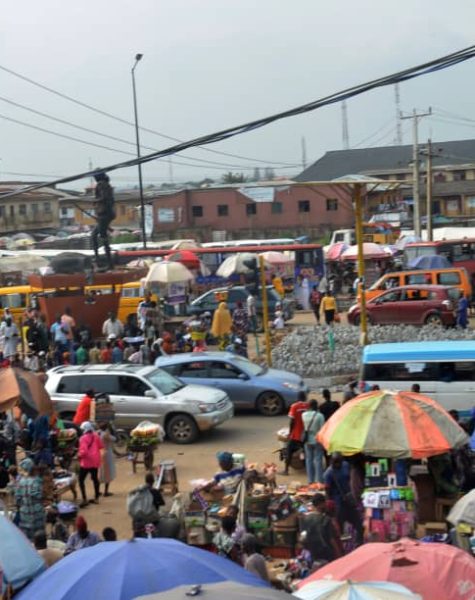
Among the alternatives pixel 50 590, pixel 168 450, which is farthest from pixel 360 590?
pixel 168 450

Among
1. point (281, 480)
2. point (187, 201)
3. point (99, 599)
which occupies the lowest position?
point (281, 480)

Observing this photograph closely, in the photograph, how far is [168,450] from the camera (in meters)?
18.2

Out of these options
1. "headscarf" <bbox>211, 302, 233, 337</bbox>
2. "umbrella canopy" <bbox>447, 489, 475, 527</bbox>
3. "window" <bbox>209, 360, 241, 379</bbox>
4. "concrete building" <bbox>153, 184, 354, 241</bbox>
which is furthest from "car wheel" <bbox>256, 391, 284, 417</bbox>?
"concrete building" <bbox>153, 184, 354, 241</bbox>

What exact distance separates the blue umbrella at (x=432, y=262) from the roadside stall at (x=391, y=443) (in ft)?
76.4

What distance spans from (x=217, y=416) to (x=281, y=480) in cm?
295

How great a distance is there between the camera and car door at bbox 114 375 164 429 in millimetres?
18484

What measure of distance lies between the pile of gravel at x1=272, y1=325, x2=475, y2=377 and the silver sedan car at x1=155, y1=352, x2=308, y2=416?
2.78 meters

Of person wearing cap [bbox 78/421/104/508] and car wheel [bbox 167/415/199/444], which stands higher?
person wearing cap [bbox 78/421/104/508]

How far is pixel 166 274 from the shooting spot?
1229 inches

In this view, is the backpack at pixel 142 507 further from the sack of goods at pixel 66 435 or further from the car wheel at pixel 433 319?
the car wheel at pixel 433 319

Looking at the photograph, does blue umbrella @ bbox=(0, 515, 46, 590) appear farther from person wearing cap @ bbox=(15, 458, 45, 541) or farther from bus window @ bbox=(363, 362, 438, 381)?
bus window @ bbox=(363, 362, 438, 381)

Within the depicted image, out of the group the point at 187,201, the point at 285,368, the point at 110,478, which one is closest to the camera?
the point at 110,478

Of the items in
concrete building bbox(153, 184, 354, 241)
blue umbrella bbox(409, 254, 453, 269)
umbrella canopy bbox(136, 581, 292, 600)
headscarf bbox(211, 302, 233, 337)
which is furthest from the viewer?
concrete building bbox(153, 184, 354, 241)

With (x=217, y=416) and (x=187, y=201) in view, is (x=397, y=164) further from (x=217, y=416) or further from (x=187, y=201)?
(x=217, y=416)
